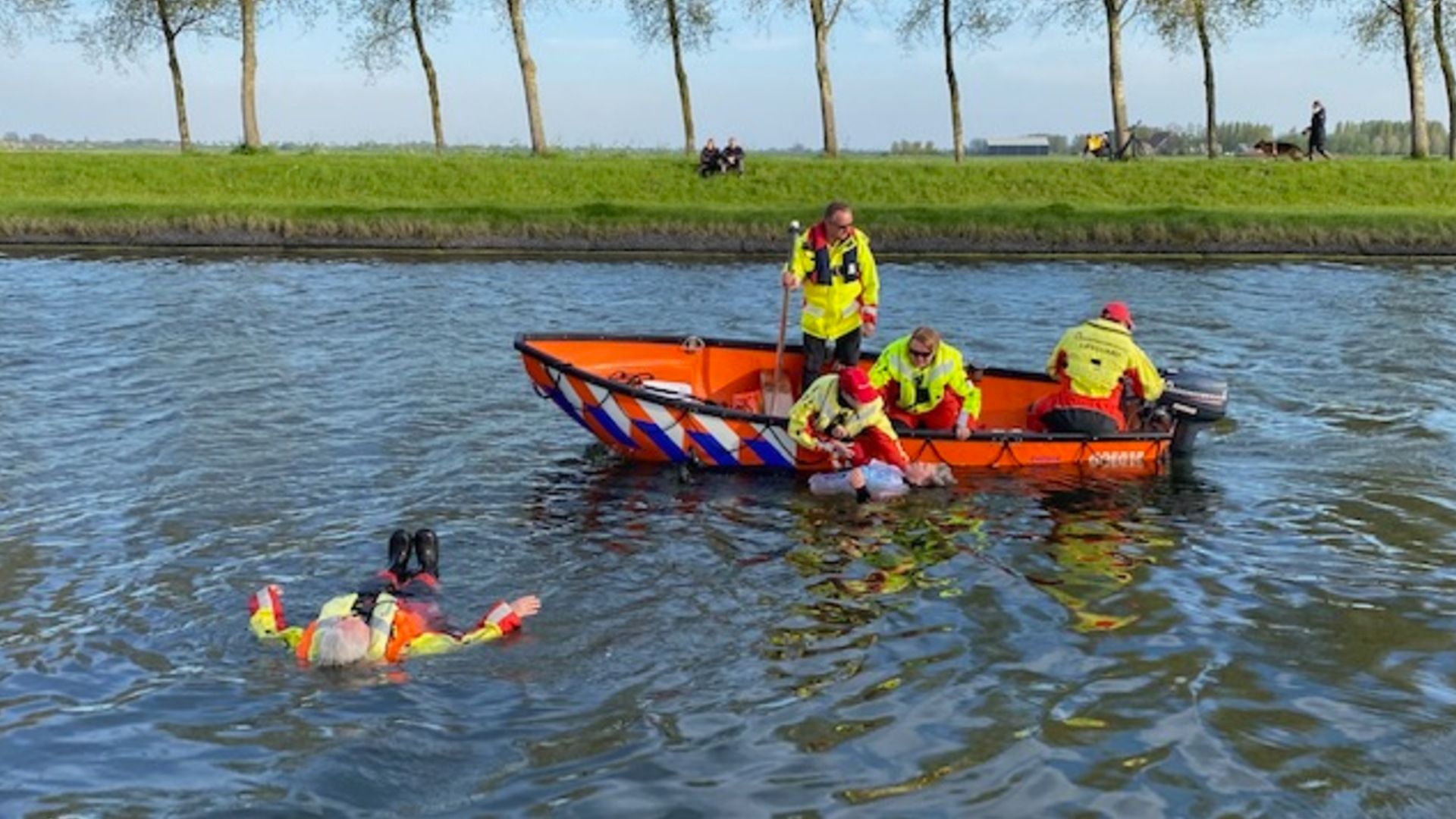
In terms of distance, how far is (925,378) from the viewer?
13289 mm

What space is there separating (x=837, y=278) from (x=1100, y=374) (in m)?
2.85

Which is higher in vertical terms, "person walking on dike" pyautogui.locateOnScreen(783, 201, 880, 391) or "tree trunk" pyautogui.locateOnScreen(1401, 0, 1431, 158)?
"tree trunk" pyautogui.locateOnScreen(1401, 0, 1431, 158)

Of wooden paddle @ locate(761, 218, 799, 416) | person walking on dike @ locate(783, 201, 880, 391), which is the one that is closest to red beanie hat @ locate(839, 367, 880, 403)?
person walking on dike @ locate(783, 201, 880, 391)

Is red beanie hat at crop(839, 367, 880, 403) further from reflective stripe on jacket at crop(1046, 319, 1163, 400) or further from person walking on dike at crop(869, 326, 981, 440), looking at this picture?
reflective stripe on jacket at crop(1046, 319, 1163, 400)

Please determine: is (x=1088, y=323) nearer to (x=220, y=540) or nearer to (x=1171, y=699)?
(x=1171, y=699)

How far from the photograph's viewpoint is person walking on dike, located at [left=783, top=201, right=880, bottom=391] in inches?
549

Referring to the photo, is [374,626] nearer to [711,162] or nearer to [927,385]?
[927,385]

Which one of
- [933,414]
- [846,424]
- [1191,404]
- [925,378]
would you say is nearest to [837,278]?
[925,378]

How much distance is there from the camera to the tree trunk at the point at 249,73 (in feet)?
140

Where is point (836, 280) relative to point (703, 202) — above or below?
below

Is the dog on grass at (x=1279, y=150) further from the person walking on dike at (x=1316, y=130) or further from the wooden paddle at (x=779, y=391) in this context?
the wooden paddle at (x=779, y=391)

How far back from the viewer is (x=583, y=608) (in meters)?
9.37

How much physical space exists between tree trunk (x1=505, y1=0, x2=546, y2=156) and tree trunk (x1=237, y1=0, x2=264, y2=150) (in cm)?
821

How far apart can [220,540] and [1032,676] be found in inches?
260
